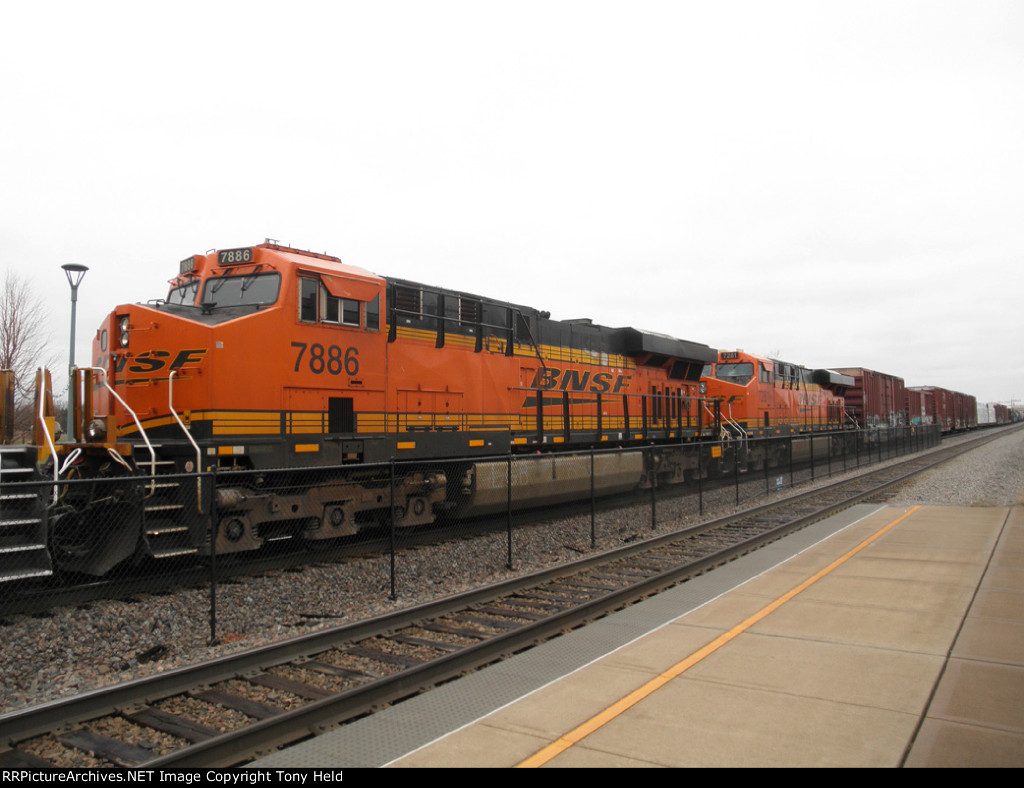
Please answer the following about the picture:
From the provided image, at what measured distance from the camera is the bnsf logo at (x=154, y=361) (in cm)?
881

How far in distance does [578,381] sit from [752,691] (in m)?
11.6

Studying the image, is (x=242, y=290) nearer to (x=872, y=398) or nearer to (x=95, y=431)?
(x=95, y=431)

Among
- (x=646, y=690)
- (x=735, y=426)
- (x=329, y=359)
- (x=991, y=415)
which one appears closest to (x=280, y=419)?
(x=329, y=359)

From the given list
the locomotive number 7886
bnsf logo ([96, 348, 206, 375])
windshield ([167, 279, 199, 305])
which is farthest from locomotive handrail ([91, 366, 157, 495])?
the locomotive number 7886

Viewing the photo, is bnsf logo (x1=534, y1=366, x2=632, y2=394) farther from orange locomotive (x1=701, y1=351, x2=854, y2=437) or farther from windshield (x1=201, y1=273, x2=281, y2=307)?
orange locomotive (x1=701, y1=351, x2=854, y2=437)

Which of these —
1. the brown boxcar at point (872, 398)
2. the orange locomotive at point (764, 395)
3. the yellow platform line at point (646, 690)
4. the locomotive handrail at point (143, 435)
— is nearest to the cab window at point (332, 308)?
the locomotive handrail at point (143, 435)

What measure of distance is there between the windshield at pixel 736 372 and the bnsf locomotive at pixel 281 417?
12763 mm

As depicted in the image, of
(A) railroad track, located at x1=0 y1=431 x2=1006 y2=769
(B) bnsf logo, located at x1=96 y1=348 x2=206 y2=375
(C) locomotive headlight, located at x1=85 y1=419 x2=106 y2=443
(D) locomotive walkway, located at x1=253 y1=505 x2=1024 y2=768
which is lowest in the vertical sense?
(A) railroad track, located at x1=0 y1=431 x2=1006 y2=769

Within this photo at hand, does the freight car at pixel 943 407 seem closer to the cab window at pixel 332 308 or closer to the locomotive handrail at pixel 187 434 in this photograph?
the cab window at pixel 332 308

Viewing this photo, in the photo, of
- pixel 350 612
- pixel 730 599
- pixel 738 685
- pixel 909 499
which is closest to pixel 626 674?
pixel 738 685

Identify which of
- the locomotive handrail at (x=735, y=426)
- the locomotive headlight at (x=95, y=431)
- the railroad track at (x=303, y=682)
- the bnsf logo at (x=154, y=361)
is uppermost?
the bnsf logo at (x=154, y=361)

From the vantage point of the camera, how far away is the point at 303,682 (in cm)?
541

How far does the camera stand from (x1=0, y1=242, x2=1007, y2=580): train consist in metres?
7.66

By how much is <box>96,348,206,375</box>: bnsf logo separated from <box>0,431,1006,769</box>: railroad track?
174 inches
